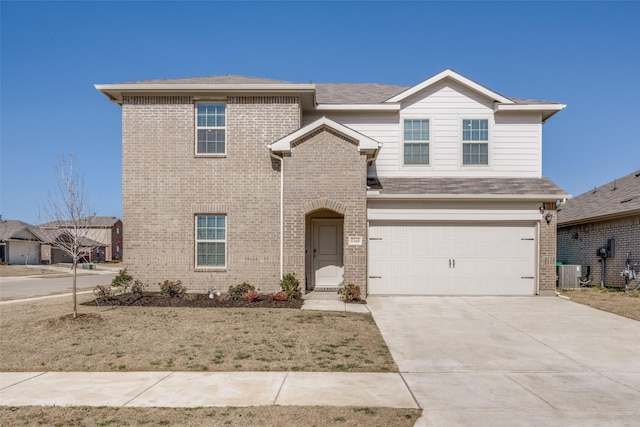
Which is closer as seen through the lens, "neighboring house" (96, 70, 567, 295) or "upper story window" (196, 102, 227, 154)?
"neighboring house" (96, 70, 567, 295)

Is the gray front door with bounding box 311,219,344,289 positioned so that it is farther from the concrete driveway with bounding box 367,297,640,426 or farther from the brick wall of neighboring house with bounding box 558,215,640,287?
the brick wall of neighboring house with bounding box 558,215,640,287

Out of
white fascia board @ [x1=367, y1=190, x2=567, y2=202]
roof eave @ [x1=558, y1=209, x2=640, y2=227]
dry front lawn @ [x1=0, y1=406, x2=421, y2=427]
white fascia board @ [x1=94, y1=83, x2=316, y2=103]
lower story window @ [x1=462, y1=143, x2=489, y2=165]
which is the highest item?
white fascia board @ [x1=94, y1=83, x2=316, y2=103]

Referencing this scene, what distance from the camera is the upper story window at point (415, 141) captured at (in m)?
16.1

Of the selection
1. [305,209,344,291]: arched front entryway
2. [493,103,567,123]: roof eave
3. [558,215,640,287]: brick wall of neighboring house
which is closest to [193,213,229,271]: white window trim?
[305,209,344,291]: arched front entryway

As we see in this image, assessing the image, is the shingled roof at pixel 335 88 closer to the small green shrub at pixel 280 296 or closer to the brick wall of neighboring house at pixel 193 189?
the brick wall of neighboring house at pixel 193 189

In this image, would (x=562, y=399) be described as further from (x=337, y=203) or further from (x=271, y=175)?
(x=271, y=175)

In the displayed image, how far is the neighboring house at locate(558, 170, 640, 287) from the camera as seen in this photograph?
1761cm

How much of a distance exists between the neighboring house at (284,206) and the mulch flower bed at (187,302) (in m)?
1.01

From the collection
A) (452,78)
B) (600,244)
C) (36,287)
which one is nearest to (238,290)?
(452,78)

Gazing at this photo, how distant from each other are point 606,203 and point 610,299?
726 centimetres

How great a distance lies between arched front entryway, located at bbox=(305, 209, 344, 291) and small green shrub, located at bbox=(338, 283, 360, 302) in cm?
191

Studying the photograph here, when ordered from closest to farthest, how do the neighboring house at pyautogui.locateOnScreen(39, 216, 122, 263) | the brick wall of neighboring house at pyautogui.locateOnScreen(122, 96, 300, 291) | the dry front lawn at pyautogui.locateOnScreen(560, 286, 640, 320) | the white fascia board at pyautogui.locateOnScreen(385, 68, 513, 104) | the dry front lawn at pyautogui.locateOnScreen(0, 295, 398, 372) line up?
the dry front lawn at pyautogui.locateOnScreen(0, 295, 398, 372), the dry front lawn at pyautogui.locateOnScreen(560, 286, 640, 320), the brick wall of neighboring house at pyautogui.locateOnScreen(122, 96, 300, 291), the white fascia board at pyautogui.locateOnScreen(385, 68, 513, 104), the neighboring house at pyautogui.locateOnScreen(39, 216, 122, 263)

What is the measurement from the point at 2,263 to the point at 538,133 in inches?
1860

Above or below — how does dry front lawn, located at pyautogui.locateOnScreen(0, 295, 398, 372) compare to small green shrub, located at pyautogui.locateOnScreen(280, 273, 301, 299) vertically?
below
